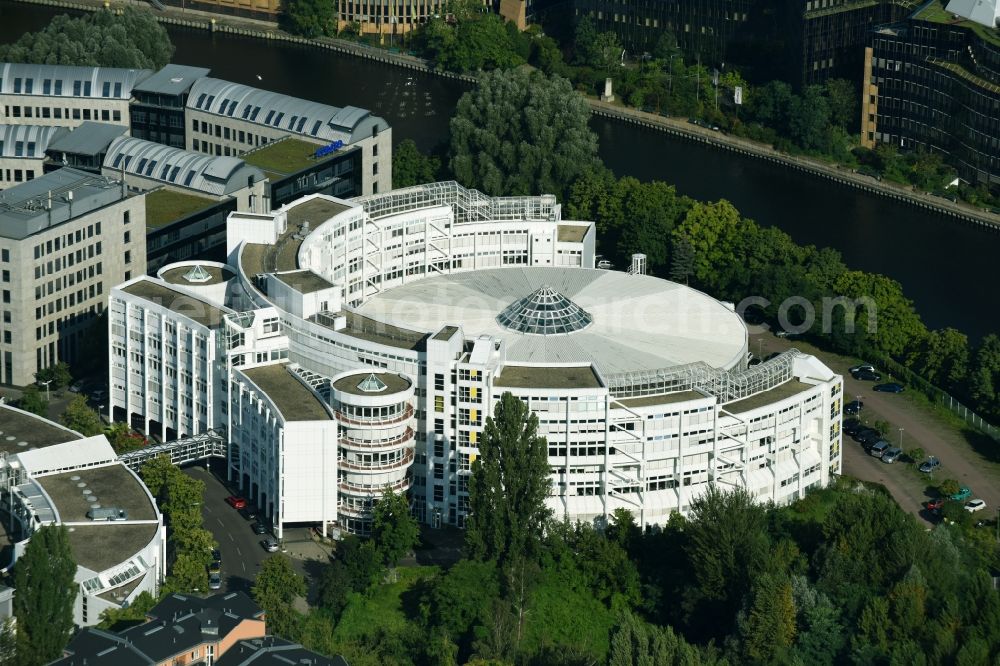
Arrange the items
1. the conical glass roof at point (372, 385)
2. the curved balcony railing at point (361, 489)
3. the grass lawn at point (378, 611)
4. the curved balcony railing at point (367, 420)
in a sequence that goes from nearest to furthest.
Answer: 1. the grass lawn at point (378, 611)
2. the curved balcony railing at point (367, 420)
3. the conical glass roof at point (372, 385)
4. the curved balcony railing at point (361, 489)

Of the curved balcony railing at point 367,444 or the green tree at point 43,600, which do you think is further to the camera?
the curved balcony railing at point 367,444

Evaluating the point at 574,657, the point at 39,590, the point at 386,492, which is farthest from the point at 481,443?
the point at 39,590

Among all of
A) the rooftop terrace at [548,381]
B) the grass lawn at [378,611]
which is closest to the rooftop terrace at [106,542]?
the grass lawn at [378,611]

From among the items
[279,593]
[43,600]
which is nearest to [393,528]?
[279,593]

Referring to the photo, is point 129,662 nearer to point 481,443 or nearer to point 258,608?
point 258,608

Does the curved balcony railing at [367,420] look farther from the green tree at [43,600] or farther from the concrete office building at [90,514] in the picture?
the green tree at [43,600]

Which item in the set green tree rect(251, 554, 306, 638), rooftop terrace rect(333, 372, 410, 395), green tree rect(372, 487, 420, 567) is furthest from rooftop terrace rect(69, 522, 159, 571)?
rooftop terrace rect(333, 372, 410, 395)
